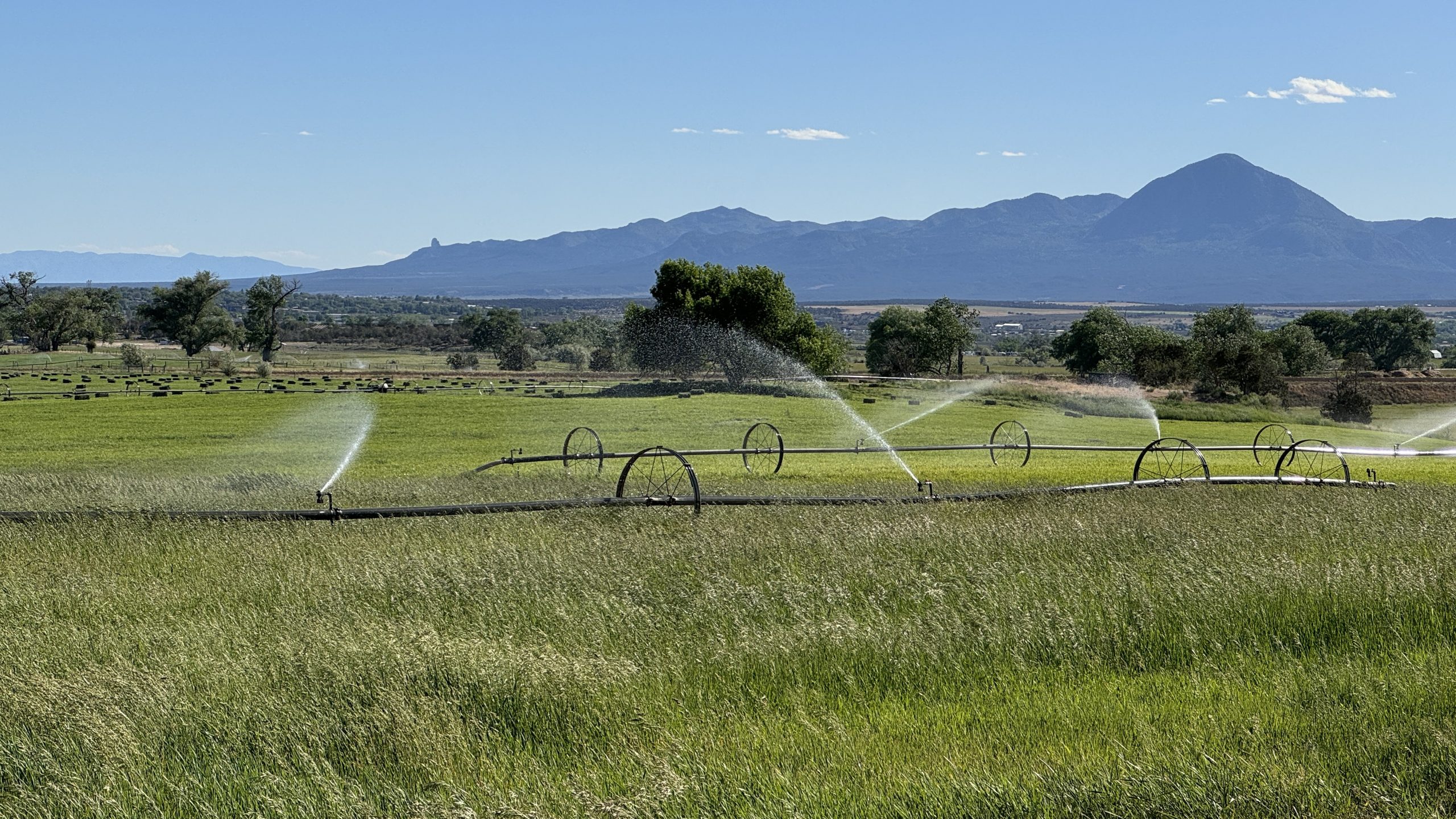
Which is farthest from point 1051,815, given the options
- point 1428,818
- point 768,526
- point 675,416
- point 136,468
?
point 675,416

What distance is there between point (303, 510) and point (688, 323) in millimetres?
73312

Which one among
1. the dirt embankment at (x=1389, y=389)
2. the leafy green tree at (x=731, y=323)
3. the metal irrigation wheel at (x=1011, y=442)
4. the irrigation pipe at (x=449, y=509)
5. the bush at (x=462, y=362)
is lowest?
the dirt embankment at (x=1389, y=389)

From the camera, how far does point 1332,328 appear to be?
524 feet

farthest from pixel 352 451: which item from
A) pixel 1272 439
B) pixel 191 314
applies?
pixel 191 314

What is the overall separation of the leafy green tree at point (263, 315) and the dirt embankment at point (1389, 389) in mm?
111658

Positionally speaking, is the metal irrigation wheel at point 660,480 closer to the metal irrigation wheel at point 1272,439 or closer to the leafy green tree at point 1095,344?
the metal irrigation wheel at point 1272,439

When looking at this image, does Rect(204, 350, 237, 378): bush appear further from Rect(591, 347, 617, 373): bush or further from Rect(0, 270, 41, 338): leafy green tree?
Rect(0, 270, 41, 338): leafy green tree

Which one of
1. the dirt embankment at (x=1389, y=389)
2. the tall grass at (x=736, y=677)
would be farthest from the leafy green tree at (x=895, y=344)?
the tall grass at (x=736, y=677)

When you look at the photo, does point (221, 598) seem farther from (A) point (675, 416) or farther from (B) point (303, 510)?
(A) point (675, 416)

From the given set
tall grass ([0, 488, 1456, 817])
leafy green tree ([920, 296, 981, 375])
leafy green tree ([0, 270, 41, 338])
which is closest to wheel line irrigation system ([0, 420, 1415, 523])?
tall grass ([0, 488, 1456, 817])

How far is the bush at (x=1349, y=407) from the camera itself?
7231 centimetres

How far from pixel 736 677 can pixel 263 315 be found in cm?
15889

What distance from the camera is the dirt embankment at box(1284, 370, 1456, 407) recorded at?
89.8 m

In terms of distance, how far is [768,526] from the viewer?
1617 cm
